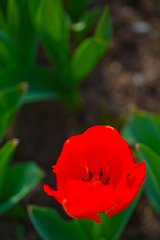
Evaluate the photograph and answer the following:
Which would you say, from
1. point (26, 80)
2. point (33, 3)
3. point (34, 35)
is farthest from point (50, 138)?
point (33, 3)

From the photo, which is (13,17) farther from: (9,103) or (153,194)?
(153,194)

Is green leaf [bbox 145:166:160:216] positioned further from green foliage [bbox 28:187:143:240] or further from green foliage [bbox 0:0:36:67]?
green foliage [bbox 0:0:36:67]

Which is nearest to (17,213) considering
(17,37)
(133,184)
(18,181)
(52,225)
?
(18,181)

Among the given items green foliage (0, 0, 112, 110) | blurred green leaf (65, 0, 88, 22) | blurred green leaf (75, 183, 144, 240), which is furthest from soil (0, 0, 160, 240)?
blurred green leaf (75, 183, 144, 240)

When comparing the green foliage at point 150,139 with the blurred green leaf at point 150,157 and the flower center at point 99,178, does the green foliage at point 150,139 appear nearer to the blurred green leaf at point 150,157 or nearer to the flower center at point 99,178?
the blurred green leaf at point 150,157

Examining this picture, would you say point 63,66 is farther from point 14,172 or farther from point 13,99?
point 14,172
